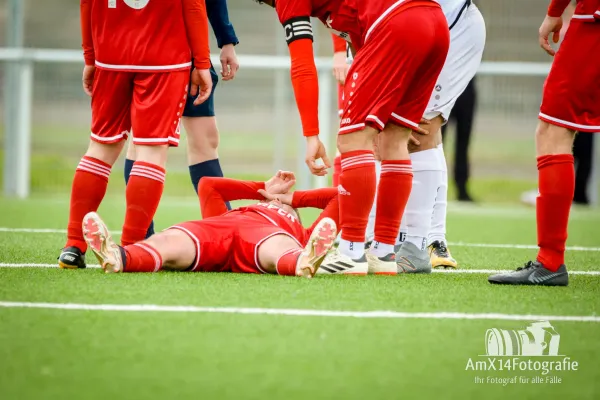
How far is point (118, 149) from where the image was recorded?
4.53 m

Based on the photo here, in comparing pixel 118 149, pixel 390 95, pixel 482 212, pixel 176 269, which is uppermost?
pixel 390 95

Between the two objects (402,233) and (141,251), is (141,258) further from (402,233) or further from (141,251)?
(402,233)

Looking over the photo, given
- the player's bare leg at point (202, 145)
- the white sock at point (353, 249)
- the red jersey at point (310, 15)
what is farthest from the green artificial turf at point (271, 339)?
the player's bare leg at point (202, 145)

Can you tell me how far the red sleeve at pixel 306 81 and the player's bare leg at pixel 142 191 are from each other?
69 centimetres

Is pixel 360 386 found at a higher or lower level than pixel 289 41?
lower

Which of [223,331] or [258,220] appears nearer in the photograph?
[223,331]

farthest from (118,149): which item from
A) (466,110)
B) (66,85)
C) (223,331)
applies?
(66,85)

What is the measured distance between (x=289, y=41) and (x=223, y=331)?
1.56 metres

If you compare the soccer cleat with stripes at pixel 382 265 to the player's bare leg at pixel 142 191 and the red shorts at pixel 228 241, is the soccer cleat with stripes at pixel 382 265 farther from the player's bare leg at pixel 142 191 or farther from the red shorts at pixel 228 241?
the player's bare leg at pixel 142 191

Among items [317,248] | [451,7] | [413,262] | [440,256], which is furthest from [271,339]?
[451,7]

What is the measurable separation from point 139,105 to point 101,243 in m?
0.75

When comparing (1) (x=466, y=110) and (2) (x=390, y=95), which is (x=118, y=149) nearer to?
(2) (x=390, y=95)

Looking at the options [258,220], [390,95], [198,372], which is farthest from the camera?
[258,220]

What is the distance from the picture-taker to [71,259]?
423cm
